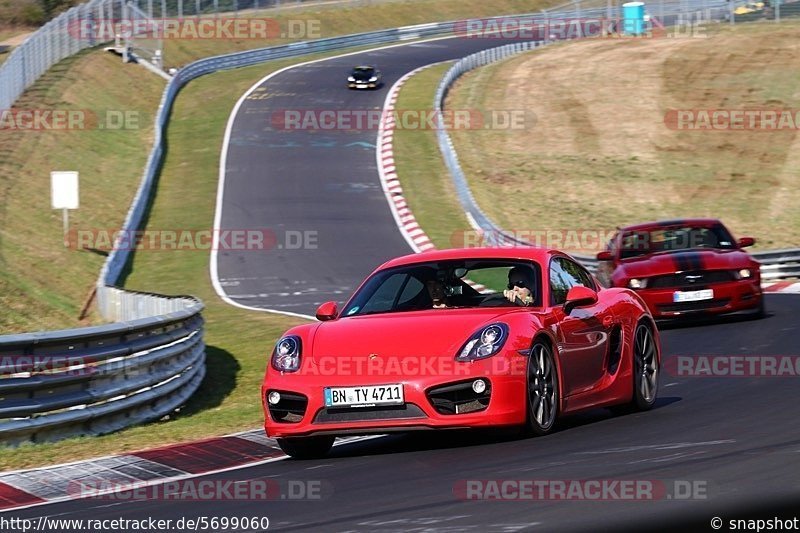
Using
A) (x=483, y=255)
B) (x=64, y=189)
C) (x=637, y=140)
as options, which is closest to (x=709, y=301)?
(x=483, y=255)

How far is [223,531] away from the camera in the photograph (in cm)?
631

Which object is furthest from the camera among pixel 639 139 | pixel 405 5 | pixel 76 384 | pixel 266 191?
pixel 405 5

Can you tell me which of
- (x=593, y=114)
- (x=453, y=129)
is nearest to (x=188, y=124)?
(x=453, y=129)

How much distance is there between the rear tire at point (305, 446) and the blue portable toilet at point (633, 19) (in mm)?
53640

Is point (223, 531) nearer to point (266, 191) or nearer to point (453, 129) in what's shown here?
point (266, 191)

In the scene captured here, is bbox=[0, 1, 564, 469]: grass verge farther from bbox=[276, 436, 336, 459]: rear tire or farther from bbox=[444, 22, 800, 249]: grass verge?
bbox=[444, 22, 800, 249]: grass verge

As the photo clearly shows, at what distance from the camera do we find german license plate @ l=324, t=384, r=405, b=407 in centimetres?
830

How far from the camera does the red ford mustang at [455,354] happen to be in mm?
8312

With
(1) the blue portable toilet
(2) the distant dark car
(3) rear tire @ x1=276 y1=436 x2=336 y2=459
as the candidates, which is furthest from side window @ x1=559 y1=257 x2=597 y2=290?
(1) the blue portable toilet

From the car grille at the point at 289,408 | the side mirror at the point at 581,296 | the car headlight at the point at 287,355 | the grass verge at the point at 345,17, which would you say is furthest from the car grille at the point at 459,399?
the grass verge at the point at 345,17

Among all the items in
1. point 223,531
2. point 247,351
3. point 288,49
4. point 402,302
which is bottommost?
point 247,351

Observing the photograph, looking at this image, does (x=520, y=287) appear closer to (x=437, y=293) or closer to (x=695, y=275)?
(x=437, y=293)

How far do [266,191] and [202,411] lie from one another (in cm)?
2238

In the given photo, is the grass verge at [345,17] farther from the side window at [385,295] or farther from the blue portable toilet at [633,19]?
the side window at [385,295]
